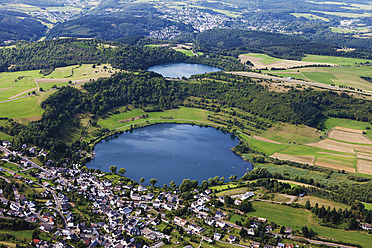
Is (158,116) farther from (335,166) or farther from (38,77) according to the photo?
(335,166)

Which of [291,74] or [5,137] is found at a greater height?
[291,74]

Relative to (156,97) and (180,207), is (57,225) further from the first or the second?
(156,97)

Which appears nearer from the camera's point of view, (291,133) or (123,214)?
(123,214)

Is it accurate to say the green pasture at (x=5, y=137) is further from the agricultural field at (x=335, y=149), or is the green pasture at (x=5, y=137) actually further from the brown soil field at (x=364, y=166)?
the brown soil field at (x=364, y=166)

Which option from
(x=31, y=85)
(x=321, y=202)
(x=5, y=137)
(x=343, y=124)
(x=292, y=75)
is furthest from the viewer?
(x=292, y=75)

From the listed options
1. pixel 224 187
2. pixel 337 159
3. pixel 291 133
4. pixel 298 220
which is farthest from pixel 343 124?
pixel 298 220

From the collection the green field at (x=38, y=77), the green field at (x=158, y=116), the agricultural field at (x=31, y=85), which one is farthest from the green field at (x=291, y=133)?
the green field at (x=38, y=77)

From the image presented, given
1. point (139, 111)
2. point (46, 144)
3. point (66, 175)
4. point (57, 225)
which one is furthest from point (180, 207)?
point (139, 111)
